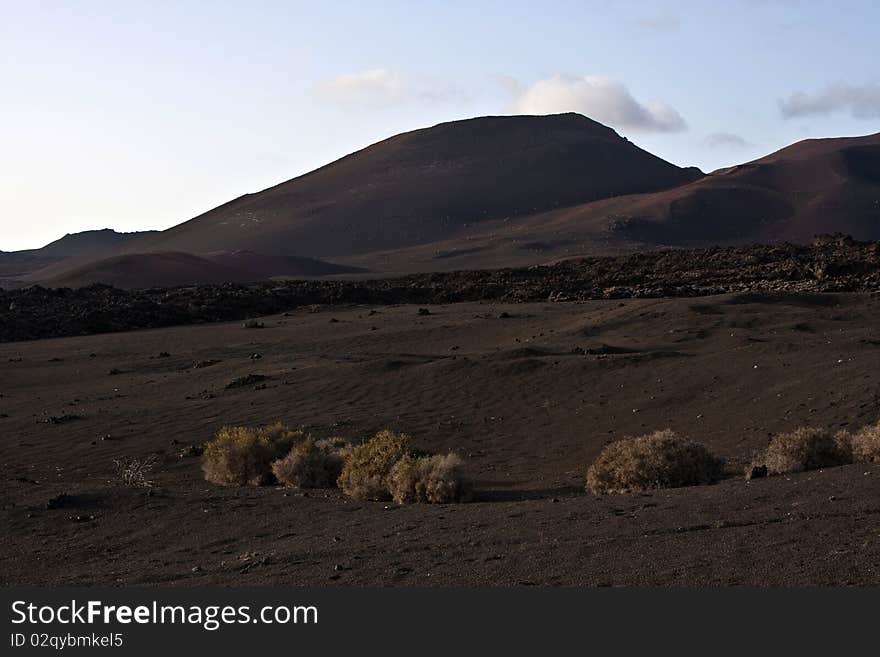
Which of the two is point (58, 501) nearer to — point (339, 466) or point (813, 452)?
point (339, 466)

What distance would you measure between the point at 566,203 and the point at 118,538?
346ft

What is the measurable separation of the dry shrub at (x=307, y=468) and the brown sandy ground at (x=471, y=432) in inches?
14.8

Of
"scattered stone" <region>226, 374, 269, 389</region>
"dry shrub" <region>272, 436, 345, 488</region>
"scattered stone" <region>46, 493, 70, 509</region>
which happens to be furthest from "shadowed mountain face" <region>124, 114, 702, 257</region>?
"scattered stone" <region>46, 493, 70, 509</region>

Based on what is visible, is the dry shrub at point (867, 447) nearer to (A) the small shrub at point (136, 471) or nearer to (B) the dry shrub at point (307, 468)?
(B) the dry shrub at point (307, 468)

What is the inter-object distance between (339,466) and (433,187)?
109083 mm

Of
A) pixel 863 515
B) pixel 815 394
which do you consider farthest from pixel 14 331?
pixel 863 515

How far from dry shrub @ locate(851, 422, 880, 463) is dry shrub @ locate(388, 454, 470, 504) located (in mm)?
4183

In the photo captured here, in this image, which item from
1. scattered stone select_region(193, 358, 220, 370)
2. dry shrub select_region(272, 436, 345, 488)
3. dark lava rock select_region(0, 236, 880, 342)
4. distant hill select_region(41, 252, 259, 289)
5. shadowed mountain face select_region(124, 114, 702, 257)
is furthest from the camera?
shadowed mountain face select_region(124, 114, 702, 257)

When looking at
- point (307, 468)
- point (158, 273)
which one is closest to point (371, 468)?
point (307, 468)

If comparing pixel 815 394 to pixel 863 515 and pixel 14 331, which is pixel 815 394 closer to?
pixel 863 515

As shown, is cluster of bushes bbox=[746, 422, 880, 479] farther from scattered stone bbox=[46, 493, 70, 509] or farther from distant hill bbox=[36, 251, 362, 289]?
distant hill bbox=[36, 251, 362, 289]

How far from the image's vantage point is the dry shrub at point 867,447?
38.2ft

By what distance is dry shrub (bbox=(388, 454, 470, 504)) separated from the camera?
1178cm

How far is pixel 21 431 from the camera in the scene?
18875mm
